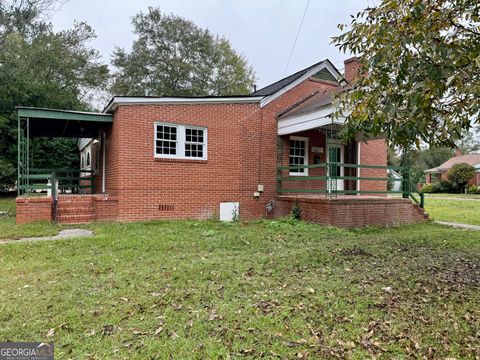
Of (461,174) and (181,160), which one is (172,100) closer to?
(181,160)

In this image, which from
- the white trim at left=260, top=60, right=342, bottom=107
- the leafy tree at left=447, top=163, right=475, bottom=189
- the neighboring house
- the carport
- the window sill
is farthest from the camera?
the neighboring house

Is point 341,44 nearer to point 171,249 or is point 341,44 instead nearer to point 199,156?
point 171,249

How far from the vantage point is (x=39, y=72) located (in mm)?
23078

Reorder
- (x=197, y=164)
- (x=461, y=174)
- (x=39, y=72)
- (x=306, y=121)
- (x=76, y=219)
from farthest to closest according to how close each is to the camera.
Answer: (x=461, y=174) < (x=39, y=72) < (x=197, y=164) < (x=306, y=121) < (x=76, y=219)

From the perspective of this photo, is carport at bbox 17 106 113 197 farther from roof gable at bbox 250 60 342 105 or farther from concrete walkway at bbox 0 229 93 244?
roof gable at bbox 250 60 342 105

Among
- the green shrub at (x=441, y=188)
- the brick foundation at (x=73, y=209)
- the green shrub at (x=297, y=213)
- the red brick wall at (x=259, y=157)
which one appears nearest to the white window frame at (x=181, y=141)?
the red brick wall at (x=259, y=157)

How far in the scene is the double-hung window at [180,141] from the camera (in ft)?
34.4

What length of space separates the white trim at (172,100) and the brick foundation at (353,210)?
370 centimetres

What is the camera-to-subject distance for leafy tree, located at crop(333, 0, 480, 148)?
146 inches

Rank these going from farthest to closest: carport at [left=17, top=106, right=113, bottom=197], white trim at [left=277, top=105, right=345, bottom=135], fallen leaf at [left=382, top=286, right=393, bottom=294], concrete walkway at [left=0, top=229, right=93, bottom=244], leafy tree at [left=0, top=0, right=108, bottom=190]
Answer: leafy tree at [left=0, top=0, right=108, bottom=190] < white trim at [left=277, top=105, right=345, bottom=135] < carport at [left=17, top=106, right=113, bottom=197] < concrete walkway at [left=0, top=229, right=93, bottom=244] < fallen leaf at [left=382, top=286, right=393, bottom=294]

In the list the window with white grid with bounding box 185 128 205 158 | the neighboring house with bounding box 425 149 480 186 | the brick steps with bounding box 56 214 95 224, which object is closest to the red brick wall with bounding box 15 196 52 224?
the brick steps with bounding box 56 214 95 224

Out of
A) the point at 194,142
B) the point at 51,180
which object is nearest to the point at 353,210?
the point at 194,142

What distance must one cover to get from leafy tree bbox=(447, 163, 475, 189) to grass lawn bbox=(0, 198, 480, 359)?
30.1m

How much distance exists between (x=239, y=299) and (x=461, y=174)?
116ft
